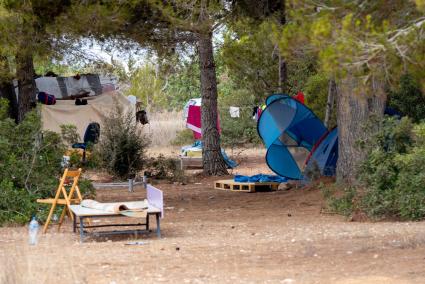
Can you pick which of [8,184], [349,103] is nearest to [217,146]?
[349,103]

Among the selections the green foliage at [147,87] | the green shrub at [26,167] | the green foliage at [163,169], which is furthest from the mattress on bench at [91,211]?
the green foliage at [147,87]

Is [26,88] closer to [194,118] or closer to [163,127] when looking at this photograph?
[194,118]

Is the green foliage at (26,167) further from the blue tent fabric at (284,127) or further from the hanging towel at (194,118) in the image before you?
the hanging towel at (194,118)

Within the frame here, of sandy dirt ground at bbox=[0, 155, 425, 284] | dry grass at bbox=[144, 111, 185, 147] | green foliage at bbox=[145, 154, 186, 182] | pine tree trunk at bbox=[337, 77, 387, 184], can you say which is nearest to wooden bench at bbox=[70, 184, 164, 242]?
sandy dirt ground at bbox=[0, 155, 425, 284]

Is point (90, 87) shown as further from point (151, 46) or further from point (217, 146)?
point (151, 46)

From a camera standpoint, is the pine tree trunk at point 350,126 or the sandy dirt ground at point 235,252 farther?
the pine tree trunk at point 350,126

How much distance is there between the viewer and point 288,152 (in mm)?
18734

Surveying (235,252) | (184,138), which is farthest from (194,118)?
(235,252)

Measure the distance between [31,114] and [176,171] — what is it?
7428mm

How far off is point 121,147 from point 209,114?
9.33 ft

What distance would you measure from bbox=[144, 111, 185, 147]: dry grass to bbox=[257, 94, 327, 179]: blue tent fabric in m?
14.2

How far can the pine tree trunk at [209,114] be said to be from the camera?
21.6m

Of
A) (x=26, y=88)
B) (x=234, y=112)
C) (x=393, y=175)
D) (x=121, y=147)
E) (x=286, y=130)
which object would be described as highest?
(x=26, y=88)

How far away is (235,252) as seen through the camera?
393 inches
